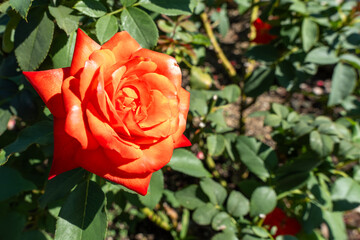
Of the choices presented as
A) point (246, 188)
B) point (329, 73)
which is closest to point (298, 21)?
point (246, 188)

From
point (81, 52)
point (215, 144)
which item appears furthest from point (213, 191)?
point (81, 52)

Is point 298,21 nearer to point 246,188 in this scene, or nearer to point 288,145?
point 288,145

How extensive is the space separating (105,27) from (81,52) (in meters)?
0.16

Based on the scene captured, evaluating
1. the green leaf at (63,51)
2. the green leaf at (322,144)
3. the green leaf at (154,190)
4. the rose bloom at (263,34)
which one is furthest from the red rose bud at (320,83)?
the green leaf at (63,51)

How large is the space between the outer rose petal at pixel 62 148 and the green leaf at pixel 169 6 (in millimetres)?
384

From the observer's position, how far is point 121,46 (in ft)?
2.04

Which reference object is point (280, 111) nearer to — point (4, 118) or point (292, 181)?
point (292, 181)

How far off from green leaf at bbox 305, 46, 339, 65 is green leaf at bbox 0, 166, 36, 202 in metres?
1.14

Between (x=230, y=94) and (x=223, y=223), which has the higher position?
(x=230, y=94)

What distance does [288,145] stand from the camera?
1340mm

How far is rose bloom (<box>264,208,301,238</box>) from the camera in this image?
131 cm

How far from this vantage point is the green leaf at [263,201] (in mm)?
1095

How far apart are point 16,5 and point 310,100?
229 cm

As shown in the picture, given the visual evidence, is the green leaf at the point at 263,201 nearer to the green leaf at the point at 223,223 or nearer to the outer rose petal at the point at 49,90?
the green leaf at the point at 223,223
